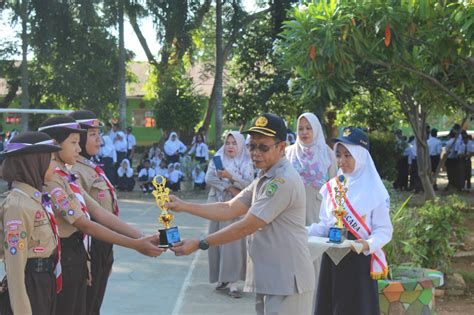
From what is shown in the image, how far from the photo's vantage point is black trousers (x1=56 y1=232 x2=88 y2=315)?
16.3 ft

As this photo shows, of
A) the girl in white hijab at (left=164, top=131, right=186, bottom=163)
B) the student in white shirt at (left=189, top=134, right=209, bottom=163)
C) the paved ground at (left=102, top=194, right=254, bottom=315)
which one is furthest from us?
the student in white shirt at (left=189, top=134, right=209, bottom=163)

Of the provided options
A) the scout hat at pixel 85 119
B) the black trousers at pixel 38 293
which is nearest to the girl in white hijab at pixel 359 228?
the scout hat at pixel 85 119

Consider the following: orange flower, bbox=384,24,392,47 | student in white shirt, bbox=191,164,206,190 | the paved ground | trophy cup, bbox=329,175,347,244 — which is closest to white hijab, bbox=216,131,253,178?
the paved ground

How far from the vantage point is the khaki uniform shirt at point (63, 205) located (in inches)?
194

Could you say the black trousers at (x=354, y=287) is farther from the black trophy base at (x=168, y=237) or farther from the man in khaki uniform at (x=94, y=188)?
the man in khaki uniform at (x=94, y=188)

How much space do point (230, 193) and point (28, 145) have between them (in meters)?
4.53

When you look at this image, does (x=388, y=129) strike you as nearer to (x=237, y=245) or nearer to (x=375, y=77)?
(x=375, y=77)

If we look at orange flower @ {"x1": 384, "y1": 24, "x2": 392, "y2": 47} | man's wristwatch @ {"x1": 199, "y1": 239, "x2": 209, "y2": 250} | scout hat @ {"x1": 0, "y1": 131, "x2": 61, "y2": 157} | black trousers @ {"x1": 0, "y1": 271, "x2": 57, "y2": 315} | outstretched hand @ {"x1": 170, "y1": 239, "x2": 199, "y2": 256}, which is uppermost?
orange flower @ {"x1": 384, "y1": 24, "x2": 392, "y2": 47}

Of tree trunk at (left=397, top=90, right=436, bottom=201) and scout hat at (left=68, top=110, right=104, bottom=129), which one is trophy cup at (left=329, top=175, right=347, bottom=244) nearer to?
scout hat at (left=68, top=110, right=104, bottom=129)

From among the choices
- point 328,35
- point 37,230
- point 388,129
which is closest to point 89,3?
point 388,129

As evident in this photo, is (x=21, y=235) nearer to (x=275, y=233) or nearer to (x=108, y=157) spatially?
(x=275, y=233)

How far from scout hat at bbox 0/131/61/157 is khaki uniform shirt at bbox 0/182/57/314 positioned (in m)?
0.19

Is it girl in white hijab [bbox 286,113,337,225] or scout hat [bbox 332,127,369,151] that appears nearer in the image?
scout hat [bbox 332,127,369,151]

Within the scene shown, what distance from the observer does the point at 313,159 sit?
7695 millimetres
